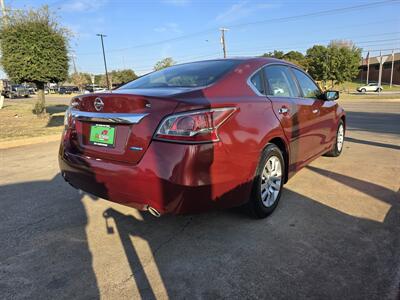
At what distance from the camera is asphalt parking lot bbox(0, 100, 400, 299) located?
92.4 inches

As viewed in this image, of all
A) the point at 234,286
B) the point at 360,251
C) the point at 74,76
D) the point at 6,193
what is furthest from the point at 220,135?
the point at 74,76

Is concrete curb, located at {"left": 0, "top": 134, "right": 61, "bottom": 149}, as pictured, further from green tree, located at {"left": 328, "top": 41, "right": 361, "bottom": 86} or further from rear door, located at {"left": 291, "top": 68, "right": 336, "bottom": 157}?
green tree, located at {"left": 328, "top": 41, "right": 361, "bottom": 86}

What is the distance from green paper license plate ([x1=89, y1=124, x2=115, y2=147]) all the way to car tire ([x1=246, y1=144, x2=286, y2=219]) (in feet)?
4.48

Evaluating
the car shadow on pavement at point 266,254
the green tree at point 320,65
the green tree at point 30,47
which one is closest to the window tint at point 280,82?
the car shadow on pavement at point 266,254

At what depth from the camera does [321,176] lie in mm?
4898

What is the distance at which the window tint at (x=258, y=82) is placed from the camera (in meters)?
3.37

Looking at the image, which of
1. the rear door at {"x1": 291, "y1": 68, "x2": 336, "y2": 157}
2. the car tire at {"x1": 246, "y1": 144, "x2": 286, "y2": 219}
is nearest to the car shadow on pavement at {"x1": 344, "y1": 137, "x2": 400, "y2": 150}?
the rear door at {"x1": 291, "y1": 68, "x2": 336, "y2": 157}

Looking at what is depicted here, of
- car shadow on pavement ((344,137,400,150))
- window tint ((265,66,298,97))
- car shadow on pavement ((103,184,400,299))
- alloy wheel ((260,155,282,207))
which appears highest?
window tint ((265,66,298,97))

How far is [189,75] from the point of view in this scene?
11.5 ft

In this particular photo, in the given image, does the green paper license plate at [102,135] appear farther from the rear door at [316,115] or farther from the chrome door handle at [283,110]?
the rear door at [316,115]

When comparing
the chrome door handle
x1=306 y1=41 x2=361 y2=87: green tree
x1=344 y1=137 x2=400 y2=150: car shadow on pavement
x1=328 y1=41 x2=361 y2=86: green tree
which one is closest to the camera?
the chrome door handle

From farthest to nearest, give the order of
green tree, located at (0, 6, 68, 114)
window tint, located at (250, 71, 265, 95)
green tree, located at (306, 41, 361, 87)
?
green tree, located at (306, 41, 361, 87)
green tree, located at (0, 6, 68, 114)
window tint, located at (250, 71, 265, 95)

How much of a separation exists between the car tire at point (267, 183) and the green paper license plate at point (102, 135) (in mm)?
1367

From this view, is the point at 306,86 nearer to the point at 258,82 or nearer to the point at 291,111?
the point at 291,111
